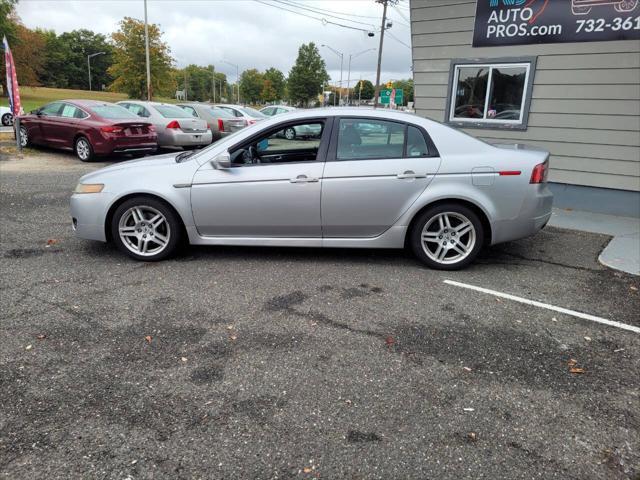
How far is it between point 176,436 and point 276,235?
2.70 metres

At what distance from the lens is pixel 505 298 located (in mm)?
4266

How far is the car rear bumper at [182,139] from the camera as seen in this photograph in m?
13.7

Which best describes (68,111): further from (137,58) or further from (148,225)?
(137,58)

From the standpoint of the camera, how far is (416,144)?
4.78 m

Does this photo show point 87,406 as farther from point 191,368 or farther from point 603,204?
point 603,204

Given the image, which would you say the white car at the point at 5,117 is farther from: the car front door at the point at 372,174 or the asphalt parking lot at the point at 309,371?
the car front door at the point at 372,174

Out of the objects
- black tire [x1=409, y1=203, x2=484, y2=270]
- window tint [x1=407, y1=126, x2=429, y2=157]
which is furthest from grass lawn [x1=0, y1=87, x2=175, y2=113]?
black tire [x1=409, y1=203, x2=484, y2=270]

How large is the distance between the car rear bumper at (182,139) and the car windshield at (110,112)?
4.20 feet

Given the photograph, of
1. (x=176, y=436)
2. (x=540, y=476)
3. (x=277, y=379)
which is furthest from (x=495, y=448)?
(x=176, y=436)

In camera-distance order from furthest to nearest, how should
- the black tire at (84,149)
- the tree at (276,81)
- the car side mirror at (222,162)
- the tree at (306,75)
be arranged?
the tree at (276,81)
the tree at (306,75)
the black tire at (84,149)
the car side mirror at (222,162)

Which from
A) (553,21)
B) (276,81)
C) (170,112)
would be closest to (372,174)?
(553,21)

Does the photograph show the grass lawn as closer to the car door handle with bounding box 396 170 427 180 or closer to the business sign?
the business sign

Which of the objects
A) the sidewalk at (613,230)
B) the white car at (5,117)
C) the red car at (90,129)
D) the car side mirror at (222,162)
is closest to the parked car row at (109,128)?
the red car at (90,129)

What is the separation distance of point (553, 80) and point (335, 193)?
17.4 feet
